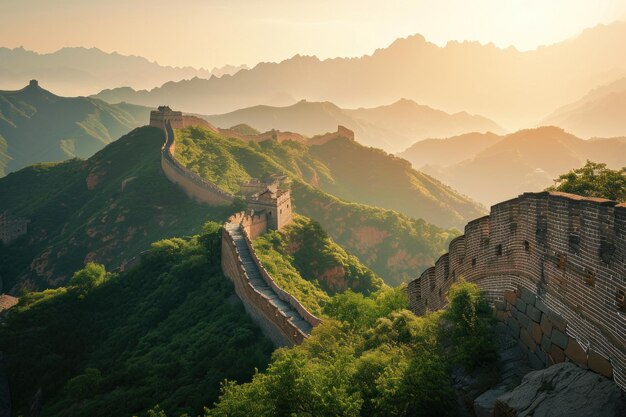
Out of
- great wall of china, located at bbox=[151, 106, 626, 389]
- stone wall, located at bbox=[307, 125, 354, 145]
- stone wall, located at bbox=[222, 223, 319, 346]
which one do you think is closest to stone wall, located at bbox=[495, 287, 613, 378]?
great wall of china, located at bbox=[151, 106, 626, 389]

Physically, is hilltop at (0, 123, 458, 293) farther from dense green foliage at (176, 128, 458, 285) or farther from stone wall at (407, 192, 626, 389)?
stone wall at (407, 192, 626, 389)

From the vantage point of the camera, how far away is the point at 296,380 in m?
13.7

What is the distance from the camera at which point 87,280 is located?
2031 inches

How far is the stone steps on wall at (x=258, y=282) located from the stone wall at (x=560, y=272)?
15.0 metres

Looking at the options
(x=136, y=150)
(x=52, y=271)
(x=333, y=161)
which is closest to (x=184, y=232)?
(x=52, y=271)

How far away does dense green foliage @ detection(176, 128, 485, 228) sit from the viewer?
410 ft

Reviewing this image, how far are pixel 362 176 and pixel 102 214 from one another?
84967 millimetres

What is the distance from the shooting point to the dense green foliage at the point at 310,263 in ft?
153

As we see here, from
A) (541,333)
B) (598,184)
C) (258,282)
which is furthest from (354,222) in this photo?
(541,333)

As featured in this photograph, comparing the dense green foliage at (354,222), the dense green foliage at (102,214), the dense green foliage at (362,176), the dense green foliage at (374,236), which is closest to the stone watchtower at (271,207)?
the dense green foliage at (102,214)

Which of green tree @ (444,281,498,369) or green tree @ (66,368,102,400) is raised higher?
green tree @ (444,281,498,369)

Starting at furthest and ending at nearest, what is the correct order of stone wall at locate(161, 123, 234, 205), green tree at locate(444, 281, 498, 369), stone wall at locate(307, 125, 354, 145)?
stone wall at locate(307, 125, 354, 145), stone wall at locate(161, 123, 234, 205), green tree at locate(444, 281, 498, 369)

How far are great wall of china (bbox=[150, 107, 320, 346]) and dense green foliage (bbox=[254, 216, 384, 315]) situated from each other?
1.59 meters

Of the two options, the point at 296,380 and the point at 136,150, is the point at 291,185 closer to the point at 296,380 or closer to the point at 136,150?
the point at 136,150
